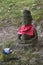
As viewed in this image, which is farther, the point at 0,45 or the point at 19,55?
the point at 0,45

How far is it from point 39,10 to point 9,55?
241 centimetres

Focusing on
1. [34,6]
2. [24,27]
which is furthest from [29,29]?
[34,6]

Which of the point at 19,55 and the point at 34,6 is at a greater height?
the point at 34,6

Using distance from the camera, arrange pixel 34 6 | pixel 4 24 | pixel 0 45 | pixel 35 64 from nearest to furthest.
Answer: pixel 35 64, pixel 0 45, pixel 4 24, pixel 34 6

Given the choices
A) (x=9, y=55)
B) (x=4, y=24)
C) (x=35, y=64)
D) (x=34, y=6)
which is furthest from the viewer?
(x=34, y=6)

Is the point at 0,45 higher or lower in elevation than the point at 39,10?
lower

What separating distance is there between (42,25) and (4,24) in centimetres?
97

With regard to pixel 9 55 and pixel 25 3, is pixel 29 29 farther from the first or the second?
pixel 25 3

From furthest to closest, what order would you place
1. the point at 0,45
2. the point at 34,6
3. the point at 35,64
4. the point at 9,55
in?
1. the point at 34,6
2. the point at 0,45
3. the point at 9,55
4. the point at 35,64

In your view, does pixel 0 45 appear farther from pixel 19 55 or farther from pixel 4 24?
pixel 4 24

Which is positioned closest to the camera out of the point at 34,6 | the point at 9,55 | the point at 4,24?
the point at 9,55

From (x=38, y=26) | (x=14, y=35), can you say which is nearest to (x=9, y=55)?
(x=14, y=35)

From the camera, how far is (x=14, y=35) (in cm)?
605

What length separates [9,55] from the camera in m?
5.07
